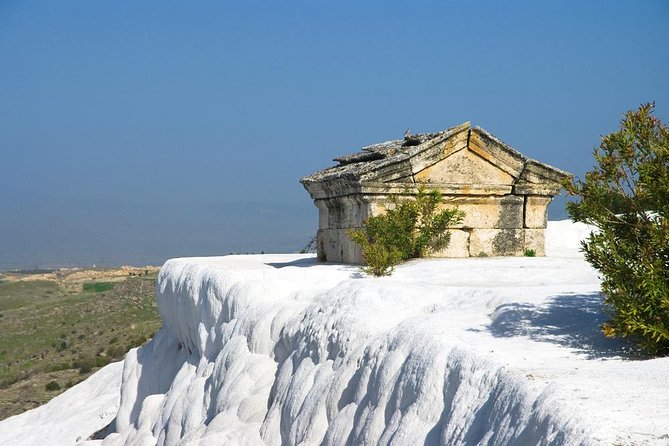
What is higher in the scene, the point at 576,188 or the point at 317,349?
the point at 576,188

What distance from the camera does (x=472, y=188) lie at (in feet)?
38.7

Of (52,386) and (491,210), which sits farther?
(52,386)

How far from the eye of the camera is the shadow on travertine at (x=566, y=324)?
5.61 metres

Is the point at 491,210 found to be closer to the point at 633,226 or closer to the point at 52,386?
the point at 633,226

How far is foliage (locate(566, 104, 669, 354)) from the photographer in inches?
207

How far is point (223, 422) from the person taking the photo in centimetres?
745

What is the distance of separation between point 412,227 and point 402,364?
18.8ft

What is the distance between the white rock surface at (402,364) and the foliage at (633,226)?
0.27m

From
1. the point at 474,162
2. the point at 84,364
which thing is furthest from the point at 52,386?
the point at 474,162

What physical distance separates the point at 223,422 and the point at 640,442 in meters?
4.53

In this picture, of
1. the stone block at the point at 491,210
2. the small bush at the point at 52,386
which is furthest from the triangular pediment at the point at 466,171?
the small bush at the point at 52,386

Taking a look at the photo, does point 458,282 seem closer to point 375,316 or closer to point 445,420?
point 375,316

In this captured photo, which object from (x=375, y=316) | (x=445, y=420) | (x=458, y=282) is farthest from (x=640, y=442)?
(x=458, y=282)

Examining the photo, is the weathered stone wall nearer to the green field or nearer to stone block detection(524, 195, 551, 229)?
stone block detection(524, 195, 551, 229)
